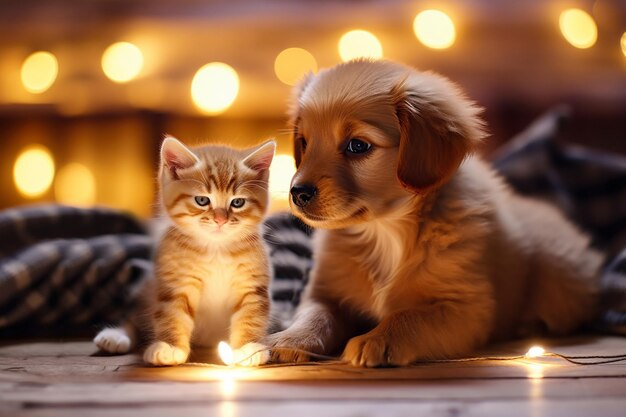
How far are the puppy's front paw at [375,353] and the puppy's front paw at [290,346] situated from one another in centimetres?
11

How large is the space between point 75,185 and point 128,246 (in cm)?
159

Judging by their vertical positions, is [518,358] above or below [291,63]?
below

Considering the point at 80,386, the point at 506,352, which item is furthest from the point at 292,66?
the point at 80,386

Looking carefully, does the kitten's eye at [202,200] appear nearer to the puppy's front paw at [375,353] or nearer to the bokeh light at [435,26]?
the puppy's front paw at [375,353]

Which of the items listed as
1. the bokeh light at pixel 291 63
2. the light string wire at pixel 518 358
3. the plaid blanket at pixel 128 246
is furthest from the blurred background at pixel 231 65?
the light string wire at pixel 518 358

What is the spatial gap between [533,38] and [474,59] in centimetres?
32

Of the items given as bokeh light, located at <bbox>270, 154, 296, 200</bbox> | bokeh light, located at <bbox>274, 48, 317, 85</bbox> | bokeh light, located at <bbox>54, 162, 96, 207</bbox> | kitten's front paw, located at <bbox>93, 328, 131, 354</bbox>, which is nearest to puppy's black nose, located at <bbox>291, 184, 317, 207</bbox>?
kitten's front paw, located at <bbox>93, 328, 131, 354</bbox>

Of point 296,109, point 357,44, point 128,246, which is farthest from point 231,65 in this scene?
point 296,109

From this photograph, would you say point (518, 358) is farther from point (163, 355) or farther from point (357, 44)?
point (357, 44)

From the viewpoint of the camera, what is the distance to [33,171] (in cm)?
374

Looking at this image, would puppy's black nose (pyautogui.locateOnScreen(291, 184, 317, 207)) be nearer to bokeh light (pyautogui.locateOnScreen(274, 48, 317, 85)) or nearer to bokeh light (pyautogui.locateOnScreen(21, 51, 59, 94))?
bokeh light (pyautogui.locateOnScreen(274, 48, 317, 85))

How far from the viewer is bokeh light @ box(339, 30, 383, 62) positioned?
343 cm

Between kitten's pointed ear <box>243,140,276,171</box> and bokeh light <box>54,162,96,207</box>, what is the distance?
7.40ft

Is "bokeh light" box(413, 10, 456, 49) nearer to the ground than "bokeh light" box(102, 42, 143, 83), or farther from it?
farther from it
